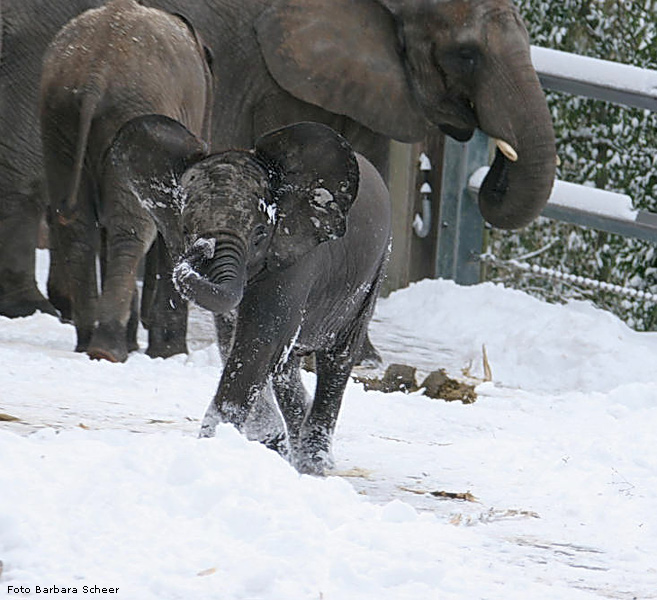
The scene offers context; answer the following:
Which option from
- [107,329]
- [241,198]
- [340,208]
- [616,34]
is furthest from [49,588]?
[616,34]

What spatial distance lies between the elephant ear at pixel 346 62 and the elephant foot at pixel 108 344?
7.84 feet

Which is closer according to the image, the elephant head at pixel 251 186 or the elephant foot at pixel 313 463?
the elephant head at pixel 251 186

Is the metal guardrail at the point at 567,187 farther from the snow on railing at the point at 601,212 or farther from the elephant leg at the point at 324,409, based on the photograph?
the elephant leg at the point at 324,409

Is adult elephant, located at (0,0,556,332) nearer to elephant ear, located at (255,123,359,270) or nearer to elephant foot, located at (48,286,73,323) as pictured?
elephant foot, located at (48,286,73,323)

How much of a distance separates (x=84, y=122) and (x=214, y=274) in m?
3.10

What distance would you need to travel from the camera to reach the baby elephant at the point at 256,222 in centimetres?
432

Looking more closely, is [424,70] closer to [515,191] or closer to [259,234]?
[515,191]

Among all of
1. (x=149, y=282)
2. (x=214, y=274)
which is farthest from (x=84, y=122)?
(x=214, y=274)

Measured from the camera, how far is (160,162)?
4613 mm

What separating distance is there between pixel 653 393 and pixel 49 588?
5.14 metres

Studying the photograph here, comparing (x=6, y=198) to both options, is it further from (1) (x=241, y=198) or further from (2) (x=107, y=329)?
(1) (x=241, y=198)

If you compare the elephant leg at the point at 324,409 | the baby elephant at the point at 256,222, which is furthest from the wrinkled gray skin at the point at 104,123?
the baby elephant at the point at 256,222

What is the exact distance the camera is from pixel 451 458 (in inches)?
223

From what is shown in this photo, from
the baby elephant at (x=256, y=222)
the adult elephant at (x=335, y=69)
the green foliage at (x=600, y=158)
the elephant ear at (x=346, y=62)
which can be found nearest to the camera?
the baby elephant at (x=256, y=222)
